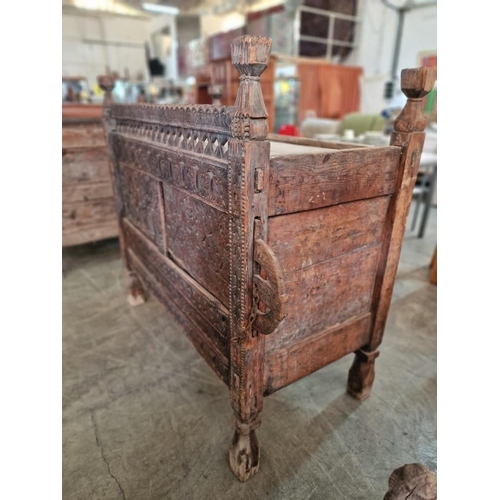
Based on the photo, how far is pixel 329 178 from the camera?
1083 mm

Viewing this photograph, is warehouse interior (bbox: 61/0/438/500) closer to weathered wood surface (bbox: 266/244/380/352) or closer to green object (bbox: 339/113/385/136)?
weathered wood surface (bbox: 266/244/380/352)

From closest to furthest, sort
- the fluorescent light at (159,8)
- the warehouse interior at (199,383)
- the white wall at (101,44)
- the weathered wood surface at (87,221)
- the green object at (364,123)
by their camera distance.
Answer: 1. the warehouse interior at (199,383)
2. the weathered wood surface at (87,221)
3. the green object at (364,123)
4. the fluorescent light at (159,8)
5. the white wall at (101,44)

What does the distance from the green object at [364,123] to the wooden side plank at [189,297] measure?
5424 millimetres

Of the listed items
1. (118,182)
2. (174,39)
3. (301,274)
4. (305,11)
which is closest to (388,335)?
(301,274)

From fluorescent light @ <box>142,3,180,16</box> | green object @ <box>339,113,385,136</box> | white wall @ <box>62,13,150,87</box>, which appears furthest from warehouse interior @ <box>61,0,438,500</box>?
white wall @ <box>62,13,150,87</box>

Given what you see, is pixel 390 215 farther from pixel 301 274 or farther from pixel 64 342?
pixel 64 342

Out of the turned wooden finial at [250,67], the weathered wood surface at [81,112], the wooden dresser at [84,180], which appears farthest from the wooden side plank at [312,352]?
the weathered wood surface at [81,112]

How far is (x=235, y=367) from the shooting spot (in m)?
1.20

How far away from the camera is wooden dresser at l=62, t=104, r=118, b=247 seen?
2.80 meters

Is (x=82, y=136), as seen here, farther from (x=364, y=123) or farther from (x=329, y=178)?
(x=364, y=123)

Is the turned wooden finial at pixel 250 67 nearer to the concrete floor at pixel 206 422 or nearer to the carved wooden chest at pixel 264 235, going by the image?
Answer: the carved wooden chest at pixel 264 235

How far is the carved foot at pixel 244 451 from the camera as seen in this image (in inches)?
50.7

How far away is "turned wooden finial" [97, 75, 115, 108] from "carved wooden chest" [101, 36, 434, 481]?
656 millimetres

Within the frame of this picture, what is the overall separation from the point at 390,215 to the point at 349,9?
9876mm
